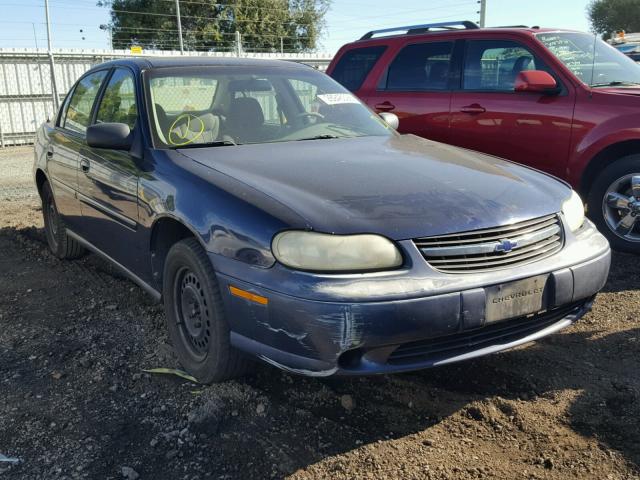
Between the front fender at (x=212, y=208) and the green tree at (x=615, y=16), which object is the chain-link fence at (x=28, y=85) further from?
the green tree at (x=615, y=16)

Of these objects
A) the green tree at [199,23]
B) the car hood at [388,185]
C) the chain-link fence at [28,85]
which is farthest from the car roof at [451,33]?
the green tree at [199,23]

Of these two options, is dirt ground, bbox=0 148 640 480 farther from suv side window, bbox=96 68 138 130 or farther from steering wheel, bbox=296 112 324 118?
steering wheel, bbox=296 112 324 118

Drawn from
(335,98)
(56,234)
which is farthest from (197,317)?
(56,234)

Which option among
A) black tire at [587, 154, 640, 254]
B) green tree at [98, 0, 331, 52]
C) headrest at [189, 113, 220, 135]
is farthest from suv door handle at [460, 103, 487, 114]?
green tree at [98, 0, 331, 52]

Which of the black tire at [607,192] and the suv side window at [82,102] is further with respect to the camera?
the black tire at [607,192]

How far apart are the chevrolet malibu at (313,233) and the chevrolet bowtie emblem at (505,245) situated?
0.01 metres

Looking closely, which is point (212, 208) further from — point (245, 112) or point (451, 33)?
point (451, 33)

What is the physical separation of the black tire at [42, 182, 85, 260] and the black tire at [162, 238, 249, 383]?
217 cm

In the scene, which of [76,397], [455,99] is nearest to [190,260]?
[76,397]

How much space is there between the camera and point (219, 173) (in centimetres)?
303

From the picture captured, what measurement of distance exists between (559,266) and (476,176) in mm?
644

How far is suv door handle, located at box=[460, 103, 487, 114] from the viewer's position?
567 cm

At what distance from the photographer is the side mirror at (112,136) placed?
353 centimetres

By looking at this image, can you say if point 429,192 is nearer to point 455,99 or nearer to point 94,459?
point 94,459
